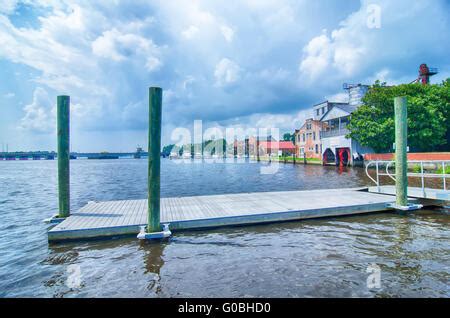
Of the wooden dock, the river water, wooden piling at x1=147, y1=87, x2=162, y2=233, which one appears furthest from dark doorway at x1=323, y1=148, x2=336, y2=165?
wooden piling at x1=147, y1=87, x2=162, y2=233

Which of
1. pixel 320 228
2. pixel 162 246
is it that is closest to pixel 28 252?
pixel 162 246

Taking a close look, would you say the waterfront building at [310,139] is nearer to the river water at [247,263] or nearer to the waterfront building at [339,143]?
the waterfront building at [339,143]

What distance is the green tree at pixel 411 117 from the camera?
108 feet

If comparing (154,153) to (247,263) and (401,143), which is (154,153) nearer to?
(247,263)

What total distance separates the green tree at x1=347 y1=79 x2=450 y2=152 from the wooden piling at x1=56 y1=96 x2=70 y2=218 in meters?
37.0

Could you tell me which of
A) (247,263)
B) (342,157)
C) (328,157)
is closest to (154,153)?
(247,263)

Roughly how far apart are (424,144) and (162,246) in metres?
38.8

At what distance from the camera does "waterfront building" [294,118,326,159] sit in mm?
57344

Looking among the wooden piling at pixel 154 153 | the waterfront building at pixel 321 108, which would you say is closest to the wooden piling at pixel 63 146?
the wooden piling at pixel 154 153

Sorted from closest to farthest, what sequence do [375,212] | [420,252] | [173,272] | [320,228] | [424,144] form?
[173,272]
[420,252]
[320,228]
[375,212]
[424,144]

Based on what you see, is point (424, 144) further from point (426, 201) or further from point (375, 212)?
point (375, 212)

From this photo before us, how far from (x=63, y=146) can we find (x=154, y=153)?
3.75 metres

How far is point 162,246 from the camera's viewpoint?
6953 millimetres

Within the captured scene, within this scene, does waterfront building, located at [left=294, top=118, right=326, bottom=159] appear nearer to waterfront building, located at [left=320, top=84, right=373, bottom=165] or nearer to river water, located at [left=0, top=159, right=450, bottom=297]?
waterfront building, located at [left=320, top=84, right=373, bottom=165]
